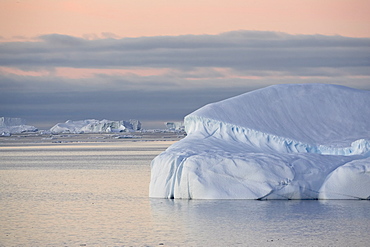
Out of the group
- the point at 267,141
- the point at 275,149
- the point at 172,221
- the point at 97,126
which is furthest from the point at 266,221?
the point at 97,126

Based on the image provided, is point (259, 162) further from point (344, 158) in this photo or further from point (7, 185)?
point (7, 185)

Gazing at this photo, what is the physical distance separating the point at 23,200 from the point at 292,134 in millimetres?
8785

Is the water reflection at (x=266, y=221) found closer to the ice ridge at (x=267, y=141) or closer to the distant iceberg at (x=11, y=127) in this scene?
the ice ridge at (x=267, y=141)

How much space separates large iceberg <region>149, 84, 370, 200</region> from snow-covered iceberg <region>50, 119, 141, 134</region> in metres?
125

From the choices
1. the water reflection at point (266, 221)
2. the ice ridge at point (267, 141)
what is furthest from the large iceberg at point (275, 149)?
the water reflection at point (266, 221)

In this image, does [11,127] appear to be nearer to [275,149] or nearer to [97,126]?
[97,126]

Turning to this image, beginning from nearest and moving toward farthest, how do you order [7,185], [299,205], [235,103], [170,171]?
[299,205]
[170,171]
[235,103]
[7,185]

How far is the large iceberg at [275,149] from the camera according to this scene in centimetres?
1827

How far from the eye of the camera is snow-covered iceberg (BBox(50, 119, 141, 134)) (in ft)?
487

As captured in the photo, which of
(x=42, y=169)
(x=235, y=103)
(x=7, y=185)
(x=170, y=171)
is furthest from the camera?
(x=42, y=169)

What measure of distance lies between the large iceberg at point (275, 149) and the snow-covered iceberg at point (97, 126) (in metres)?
125

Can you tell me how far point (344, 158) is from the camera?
63.3 feet

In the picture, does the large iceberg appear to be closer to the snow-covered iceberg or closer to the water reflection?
the water reflection

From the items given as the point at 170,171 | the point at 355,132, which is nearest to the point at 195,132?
the point at 170,171
